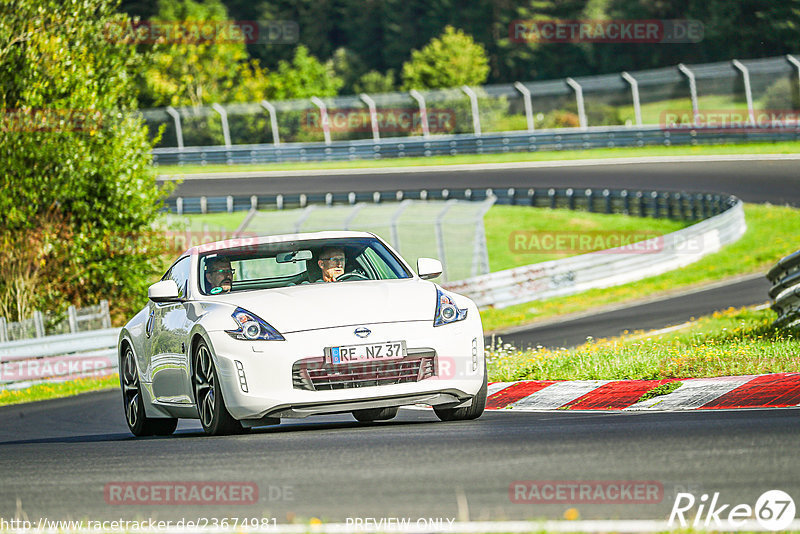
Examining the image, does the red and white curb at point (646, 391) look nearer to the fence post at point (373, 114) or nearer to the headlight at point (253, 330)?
the headlight at point (253, 330)

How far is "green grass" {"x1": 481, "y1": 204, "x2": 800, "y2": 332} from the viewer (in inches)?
932

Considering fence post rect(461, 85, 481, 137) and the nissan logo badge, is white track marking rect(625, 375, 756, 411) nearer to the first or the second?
the nissan logo badge

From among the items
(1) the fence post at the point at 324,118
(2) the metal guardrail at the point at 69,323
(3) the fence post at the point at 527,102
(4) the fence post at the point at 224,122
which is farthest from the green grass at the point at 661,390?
(4) the fence post at the point at 224,122

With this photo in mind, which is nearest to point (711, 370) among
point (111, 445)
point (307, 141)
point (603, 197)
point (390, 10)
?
point (111, 445)

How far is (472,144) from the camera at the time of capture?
1944 inches

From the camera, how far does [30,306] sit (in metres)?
25.6

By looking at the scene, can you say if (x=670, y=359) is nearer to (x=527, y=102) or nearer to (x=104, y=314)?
(x=104, y=314)

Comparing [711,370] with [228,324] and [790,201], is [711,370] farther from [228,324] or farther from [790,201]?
[790,201]

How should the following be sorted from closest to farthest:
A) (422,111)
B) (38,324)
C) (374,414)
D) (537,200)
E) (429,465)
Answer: (429,465), (374,414), (38,324), (537,200), (422,111)

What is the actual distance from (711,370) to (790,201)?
23.2 metres

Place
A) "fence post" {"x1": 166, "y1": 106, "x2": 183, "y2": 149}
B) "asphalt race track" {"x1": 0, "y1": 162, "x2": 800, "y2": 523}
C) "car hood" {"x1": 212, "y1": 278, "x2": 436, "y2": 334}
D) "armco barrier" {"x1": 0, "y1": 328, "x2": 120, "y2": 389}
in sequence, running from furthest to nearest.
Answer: "fence post" {"x1": 166, "y1": 106, "x2": 183, "y2": 149}, "armco barrier" {"x1": 0, "y1": 328, "x2": 120, "y2": 389}, "car hood" {"x1": 212, "y1": 278, "x2": 436, "y2": 334}, "asphalt race track" {"x1": 0, "y1": 162, "x2": 800, "y2": 523}

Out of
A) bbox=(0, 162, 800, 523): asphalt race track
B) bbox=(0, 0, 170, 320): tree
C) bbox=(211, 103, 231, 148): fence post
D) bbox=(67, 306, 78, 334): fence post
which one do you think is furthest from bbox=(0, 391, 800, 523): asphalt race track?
bbox=(211, 103, 231, 148): fence post

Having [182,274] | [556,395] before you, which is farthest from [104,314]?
[556,395]

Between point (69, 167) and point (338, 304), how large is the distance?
1822 cm
